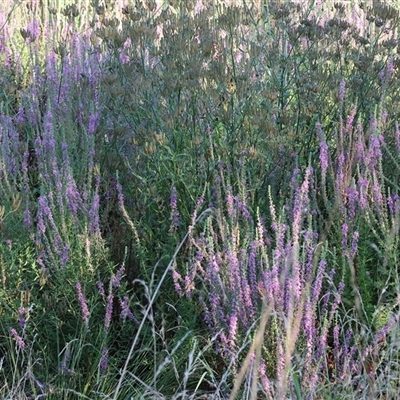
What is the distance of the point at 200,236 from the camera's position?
8.50ft

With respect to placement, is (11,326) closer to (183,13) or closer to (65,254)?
(65,254)

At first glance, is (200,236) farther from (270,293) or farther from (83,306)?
(270,293)

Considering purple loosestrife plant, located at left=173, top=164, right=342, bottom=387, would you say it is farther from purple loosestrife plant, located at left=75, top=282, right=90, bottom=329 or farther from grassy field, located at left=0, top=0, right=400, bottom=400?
purple loosestrife plant, located at left=75, top=282, right=90, bottom=329

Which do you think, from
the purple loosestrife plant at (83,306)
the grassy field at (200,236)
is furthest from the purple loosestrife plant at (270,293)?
the purple loosestrife plant at (83,306)

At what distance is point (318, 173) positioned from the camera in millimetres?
3025

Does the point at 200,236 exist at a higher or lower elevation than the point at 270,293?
lower

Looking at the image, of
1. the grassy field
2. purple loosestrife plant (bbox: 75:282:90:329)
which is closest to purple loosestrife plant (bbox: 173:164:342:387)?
the grassy field

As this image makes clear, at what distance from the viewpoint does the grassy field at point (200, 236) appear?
2.13 meters

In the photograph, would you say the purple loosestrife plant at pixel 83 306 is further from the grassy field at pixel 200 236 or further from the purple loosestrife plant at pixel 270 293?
the purple loosestrife plant at pixel 270 293

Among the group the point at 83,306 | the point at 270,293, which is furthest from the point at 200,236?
the point at 270,293

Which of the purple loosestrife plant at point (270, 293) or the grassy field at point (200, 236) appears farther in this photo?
the grassy field at point (200, 236)

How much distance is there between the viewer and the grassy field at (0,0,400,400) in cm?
213

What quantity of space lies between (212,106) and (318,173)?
23.0 inches

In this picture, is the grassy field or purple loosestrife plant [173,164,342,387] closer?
purple loosestrife plant [173,164,342,387]
